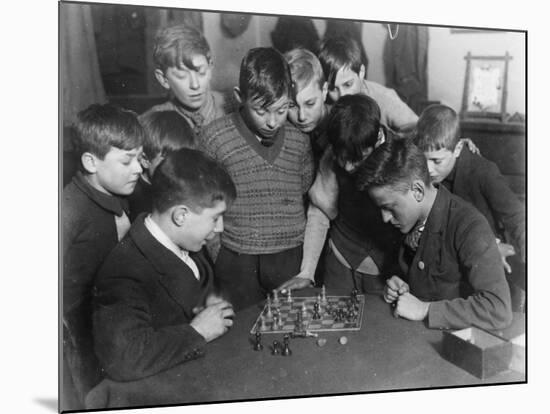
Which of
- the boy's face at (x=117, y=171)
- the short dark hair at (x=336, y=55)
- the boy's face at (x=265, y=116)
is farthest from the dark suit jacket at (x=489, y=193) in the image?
the boy's face at (x=117, y=171)

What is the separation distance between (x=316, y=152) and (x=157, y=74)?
69 centimetres

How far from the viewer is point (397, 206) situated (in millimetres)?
3010

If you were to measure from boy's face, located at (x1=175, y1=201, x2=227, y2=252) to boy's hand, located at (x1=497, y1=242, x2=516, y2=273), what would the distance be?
1.21 m

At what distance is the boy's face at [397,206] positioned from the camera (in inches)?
118

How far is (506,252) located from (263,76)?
1.28 metres

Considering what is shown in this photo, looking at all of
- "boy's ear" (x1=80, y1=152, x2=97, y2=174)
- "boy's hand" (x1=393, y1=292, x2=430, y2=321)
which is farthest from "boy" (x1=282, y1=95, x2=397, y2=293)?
"boy's ear" (x1=80, y1=152, x2=97, y2=174)

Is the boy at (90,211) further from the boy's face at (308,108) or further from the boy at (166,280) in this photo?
the boy's face at (308,108)

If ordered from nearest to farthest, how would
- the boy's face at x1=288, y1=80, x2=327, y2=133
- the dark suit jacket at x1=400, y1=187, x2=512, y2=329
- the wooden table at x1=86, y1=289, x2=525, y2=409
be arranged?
the wooden table at x1=86, y1=289, x2=525, y2=409 → the boy's face at x1=288, y1=80, x2=327, y2=133 → the dark suit jacket at x1=400, y1=187, x2=512, y2=329

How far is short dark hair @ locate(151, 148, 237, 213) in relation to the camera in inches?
110

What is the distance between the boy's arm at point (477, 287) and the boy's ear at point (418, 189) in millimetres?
213

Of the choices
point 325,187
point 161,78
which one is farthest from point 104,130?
point 325,187

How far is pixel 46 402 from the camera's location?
284 cm

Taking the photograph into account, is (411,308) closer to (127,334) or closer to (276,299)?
(276,299)

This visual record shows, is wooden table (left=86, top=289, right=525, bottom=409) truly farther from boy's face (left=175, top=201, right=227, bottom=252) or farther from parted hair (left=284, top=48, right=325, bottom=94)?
parted hair (left=284, top=48, right=325, bottom=94)
